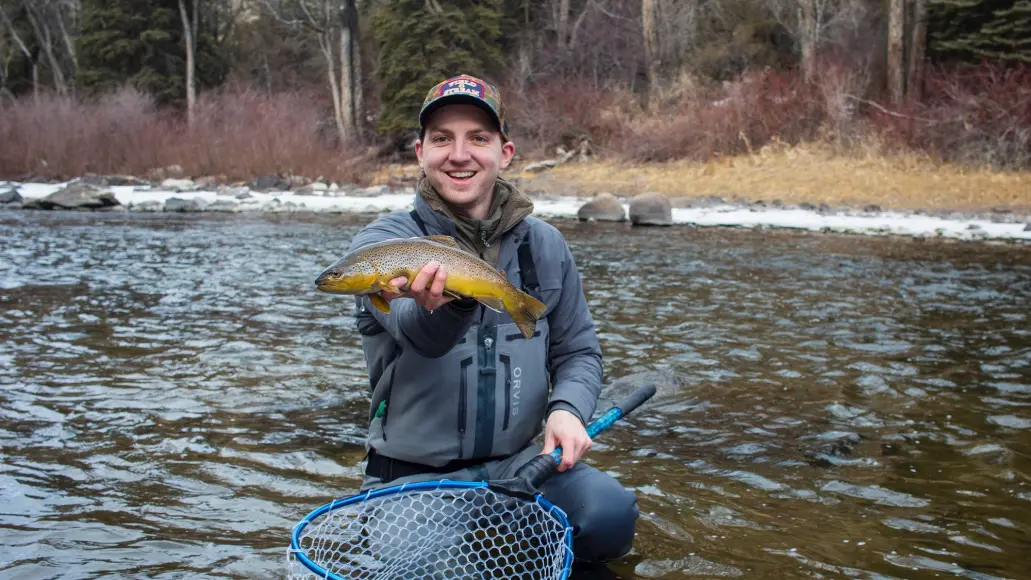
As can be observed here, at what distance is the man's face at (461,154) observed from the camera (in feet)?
10.9

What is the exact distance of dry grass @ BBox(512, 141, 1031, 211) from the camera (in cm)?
1848

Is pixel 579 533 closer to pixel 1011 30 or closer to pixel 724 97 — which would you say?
pixel 1011 30

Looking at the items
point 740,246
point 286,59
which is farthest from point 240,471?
point 286,59

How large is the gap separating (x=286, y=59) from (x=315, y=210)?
27608mm

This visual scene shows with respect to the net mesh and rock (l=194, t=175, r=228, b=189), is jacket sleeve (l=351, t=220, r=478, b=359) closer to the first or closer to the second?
the net mesh

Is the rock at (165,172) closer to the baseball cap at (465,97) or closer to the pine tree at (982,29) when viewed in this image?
the pine tree at (982,29)

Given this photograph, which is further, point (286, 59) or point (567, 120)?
point (286, 59)

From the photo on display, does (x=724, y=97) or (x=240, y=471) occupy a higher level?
(x=724, y=97)

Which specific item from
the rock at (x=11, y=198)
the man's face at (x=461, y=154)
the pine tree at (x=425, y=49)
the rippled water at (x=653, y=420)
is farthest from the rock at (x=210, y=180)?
the man's face at (x=461, y=154)

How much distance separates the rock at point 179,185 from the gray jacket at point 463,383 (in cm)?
2226

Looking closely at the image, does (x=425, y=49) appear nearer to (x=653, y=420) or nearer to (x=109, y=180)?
(x=109, y=180)

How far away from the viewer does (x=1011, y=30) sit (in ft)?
72.1

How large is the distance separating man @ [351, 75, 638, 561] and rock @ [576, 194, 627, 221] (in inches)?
602

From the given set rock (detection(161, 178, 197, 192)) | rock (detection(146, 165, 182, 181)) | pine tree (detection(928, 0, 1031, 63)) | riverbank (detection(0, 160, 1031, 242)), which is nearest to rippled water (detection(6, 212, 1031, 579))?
riverbank (detection(0, 160, 1031, 242))
